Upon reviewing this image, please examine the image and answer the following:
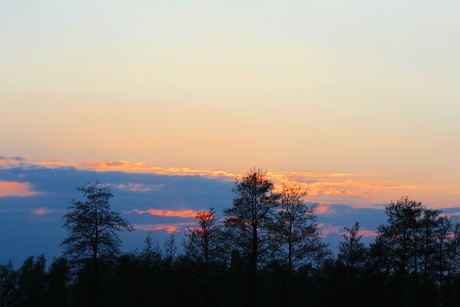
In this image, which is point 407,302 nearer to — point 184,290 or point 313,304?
point 313,304

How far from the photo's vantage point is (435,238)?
56438 millimetres

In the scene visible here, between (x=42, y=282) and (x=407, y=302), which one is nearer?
(x=407, y=302)

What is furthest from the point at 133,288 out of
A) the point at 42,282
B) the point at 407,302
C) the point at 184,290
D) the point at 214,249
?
the point at 42,282

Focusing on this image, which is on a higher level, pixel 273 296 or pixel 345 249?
pixel 345 249

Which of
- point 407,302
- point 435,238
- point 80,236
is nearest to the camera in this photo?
point 80,236

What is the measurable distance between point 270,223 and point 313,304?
14884 millimetres

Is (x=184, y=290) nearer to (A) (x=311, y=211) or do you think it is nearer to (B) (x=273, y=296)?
(B) (x=273, y=296)

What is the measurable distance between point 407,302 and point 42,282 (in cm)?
8886

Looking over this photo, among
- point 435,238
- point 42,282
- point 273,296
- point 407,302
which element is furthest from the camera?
point 42,282

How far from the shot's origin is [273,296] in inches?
2018

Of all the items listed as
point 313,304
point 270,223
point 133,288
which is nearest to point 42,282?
point 133,288

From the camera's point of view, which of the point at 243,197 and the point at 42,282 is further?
the point at 42,282

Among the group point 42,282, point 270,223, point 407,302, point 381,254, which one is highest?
point 270,223

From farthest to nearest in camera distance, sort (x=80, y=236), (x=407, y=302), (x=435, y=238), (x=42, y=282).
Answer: (x=42, y=282) < (x=407, y=302) < (x=435, y=238) < (x=80, y=236)
